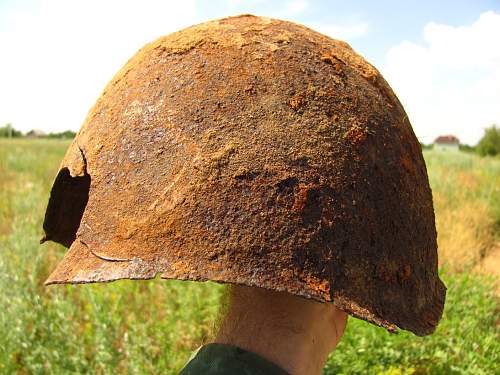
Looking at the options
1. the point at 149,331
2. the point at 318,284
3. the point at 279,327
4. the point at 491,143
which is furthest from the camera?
the point at 491,143

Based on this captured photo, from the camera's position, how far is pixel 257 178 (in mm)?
1335

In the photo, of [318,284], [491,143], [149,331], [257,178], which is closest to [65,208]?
[257,178]

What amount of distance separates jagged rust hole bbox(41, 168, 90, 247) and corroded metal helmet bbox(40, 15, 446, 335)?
0.84ft

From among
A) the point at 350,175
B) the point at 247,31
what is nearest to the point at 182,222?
the point at 350,175

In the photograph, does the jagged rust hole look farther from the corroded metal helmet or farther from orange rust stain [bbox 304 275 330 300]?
orange rust stain [bbox 304 275 330 300]

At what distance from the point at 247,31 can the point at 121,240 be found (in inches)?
30.5

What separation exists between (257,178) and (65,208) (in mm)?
993

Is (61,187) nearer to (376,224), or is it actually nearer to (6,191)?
(376,224)

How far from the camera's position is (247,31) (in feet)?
5.30

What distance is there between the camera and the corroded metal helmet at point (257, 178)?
1.30 metres

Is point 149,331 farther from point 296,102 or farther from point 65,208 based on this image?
point 296,102

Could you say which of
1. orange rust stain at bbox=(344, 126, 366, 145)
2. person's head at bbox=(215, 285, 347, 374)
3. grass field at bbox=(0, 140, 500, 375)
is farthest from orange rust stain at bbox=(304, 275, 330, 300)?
grass field at bbox=(0, 140, 500, 375)

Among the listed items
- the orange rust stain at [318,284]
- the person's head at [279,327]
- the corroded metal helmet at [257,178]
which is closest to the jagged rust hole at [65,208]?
the corroded metal helmet at [257,178]

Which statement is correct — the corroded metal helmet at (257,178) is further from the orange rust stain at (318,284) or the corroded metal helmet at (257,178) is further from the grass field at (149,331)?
the grass field at (149,331)
